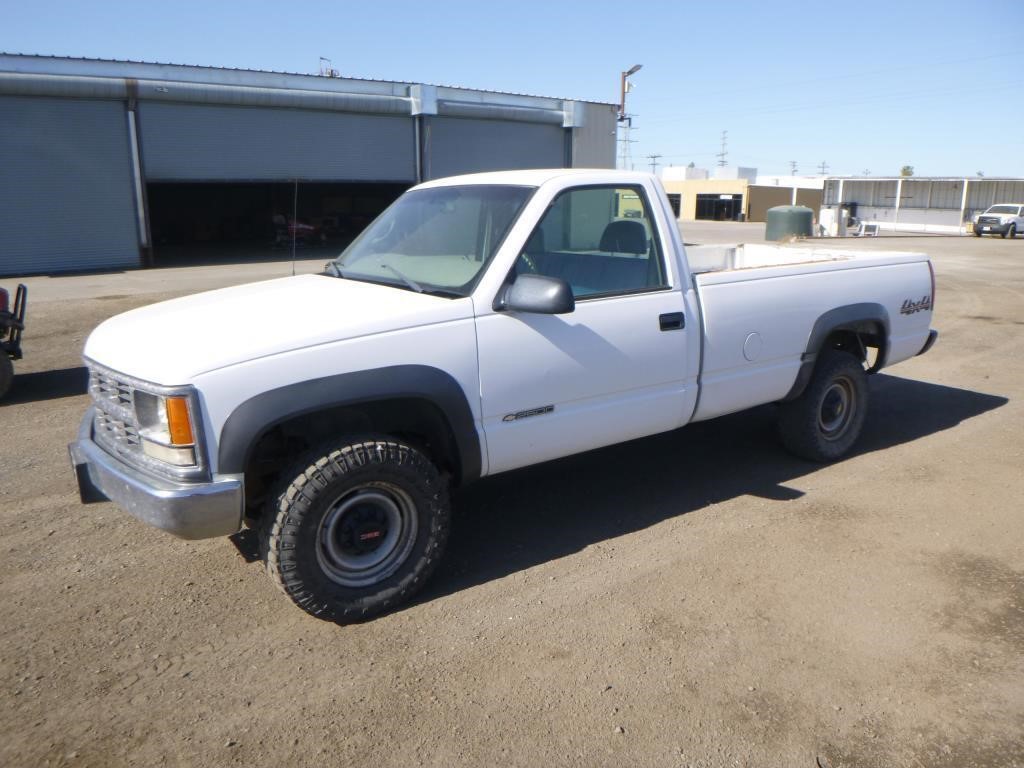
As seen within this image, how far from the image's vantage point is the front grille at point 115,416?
3.55 metres

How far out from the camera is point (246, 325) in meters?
3.64

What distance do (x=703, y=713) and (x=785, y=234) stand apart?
98.3 ft

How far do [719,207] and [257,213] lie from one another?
43.3 m

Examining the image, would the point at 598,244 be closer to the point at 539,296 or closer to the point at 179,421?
the point at 539,296

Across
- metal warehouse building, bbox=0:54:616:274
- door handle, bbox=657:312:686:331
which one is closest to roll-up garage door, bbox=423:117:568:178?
metal warehouse building, bbox=0:54:616:274

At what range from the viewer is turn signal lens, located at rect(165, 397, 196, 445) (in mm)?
3256

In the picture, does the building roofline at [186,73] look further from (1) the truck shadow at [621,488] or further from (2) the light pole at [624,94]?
(1) the truck shadow at [621,488]

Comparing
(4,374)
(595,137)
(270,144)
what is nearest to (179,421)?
(4,374)

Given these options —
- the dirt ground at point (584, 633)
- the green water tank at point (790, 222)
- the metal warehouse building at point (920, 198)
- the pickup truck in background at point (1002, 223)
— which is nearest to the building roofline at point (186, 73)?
the green water tank at point (790, 222)

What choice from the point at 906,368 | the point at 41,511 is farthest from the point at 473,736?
the point at 906,368

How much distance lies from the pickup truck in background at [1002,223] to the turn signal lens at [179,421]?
147 ft

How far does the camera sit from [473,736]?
9.76 feet

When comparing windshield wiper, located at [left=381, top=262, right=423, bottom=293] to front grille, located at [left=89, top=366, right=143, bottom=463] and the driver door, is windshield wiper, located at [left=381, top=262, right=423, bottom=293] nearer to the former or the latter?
the driver door

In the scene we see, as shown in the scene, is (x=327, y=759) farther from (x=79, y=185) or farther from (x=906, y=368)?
(x=79, y=185)
